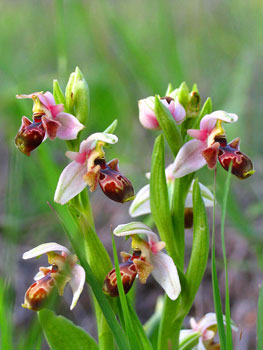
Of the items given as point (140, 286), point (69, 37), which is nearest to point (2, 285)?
point (140, 286)

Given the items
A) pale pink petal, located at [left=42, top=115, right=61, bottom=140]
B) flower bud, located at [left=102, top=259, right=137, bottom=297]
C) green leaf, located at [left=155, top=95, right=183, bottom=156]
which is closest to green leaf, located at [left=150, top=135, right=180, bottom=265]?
green leaf, located at [left=155, top=95, right=183, bottom=156]

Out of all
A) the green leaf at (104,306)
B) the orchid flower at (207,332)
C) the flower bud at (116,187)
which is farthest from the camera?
the orchid flower at (207,332)

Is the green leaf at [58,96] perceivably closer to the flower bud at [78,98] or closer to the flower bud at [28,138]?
the flower bud at [78,98]

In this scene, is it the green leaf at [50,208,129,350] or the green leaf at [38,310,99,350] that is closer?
the green leaf at [50,208,129,350]

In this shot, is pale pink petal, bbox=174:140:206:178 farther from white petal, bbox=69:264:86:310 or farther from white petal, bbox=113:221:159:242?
white petal, bbox=69:264:86:310

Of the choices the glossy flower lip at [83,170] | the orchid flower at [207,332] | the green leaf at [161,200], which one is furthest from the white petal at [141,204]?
the orchid flower at [207,332]

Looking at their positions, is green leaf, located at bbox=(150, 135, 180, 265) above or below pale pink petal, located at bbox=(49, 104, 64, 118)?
below

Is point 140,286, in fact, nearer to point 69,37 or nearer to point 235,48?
point 235,48
